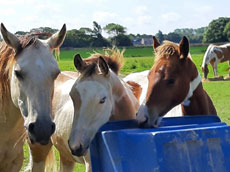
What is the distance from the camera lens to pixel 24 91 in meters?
3.38

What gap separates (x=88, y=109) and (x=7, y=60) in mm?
1066

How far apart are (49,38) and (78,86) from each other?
2.39 ft

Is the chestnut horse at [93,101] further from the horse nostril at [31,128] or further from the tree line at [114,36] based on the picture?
the tree line at [114,36]

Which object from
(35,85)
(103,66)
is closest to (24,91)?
(35,85)

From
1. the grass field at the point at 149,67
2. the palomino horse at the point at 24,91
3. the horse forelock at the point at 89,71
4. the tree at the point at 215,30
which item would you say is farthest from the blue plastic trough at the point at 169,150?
the tree at the point at 215,30

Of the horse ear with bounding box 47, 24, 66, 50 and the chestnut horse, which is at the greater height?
the horse ear with bounding box 47, 24, 66, 50

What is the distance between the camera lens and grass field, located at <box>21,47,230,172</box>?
11.4 meters

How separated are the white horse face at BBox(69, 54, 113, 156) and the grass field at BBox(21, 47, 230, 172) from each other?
1404 millimetres

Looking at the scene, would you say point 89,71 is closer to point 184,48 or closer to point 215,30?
point 184,48

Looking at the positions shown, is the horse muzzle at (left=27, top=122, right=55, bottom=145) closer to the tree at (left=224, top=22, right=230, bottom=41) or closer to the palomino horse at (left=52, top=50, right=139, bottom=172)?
the palomino horse at (left=52, top=50, right=139, bottom=172)

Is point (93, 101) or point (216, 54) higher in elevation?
point (93, 101)

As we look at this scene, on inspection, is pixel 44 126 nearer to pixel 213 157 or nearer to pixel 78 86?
pixel 78 86

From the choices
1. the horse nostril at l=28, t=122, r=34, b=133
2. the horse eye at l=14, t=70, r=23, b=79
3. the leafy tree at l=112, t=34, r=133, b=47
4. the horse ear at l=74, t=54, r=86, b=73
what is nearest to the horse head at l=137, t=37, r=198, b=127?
the horse ear at l=74, t=54, r=86, b=73

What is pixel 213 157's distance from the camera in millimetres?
2789
